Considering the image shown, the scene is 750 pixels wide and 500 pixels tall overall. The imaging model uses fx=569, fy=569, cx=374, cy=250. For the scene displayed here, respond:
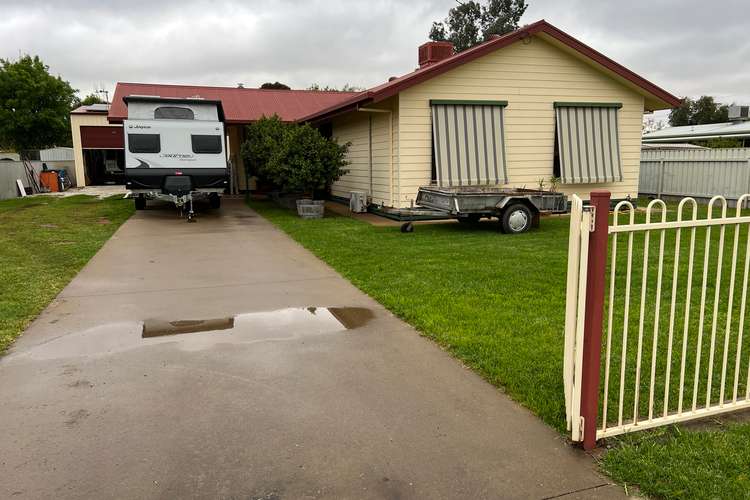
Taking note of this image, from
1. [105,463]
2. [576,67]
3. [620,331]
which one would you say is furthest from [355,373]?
[576,67]

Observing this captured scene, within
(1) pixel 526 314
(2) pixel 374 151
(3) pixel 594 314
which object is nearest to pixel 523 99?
(2) pixel 374 151

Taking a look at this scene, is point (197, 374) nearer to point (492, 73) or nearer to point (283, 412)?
point (283, 412)

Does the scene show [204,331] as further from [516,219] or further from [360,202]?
[360,202]

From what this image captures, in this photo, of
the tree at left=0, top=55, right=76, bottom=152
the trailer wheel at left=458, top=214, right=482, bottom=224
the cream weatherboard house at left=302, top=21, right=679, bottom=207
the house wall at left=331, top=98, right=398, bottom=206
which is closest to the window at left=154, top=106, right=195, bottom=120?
the cream weatherboard house at left=302, top=21, right=679, bottom=207

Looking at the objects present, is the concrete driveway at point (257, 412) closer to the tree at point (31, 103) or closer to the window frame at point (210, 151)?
the window frame at point (210, 151)

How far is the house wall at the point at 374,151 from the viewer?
42.0ft

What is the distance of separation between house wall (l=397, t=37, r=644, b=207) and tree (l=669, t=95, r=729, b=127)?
45.8m

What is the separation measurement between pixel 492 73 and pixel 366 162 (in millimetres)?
3787

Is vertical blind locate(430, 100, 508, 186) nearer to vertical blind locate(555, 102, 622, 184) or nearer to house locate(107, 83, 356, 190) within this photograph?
vertical blind locate(555, 102, 622, 184)

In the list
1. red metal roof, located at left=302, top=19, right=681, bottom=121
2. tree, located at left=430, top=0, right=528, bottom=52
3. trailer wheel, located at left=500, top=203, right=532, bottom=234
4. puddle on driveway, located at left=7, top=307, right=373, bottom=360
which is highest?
tree, located at left=430, top=0, right=528, bottom=52

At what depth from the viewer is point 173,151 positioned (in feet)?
46.4

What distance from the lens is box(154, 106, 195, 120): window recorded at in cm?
1466

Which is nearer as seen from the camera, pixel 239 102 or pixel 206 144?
pixel 206 144

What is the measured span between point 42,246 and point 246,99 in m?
13.9
